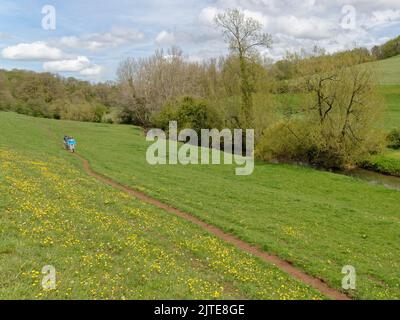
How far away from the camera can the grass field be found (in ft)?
47.5

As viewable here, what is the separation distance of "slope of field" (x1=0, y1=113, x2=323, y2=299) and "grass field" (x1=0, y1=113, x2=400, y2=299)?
1.61ft

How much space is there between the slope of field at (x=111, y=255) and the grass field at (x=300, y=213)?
1.61 ft

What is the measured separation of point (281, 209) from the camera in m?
22.6

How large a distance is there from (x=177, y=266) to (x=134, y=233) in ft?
10.8

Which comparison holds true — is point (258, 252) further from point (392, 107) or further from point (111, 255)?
point (392, 107)

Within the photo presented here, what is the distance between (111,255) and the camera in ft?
36.2

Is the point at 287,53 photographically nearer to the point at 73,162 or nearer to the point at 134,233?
the point at 73,162

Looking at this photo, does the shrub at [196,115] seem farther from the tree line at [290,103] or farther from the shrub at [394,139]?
the shrub at [394,139]

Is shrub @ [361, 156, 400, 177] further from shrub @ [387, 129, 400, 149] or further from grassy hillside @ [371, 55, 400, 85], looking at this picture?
grassy hillside @ [371, 55, 400, 85]

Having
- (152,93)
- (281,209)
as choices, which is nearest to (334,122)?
(281,209)

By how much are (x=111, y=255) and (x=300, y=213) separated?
14.4 m

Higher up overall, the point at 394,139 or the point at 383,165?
the point at 394,139

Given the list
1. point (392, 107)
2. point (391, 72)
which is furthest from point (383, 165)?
point (391, 72)

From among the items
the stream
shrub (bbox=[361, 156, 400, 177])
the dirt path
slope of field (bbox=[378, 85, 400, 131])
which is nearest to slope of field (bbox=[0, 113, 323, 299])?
the dirt path
